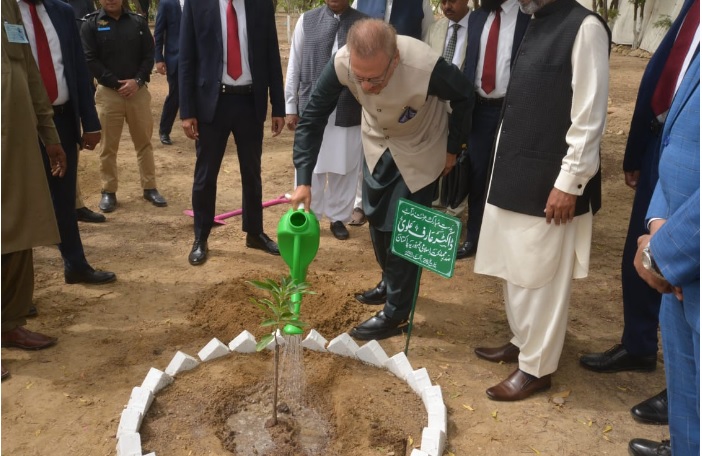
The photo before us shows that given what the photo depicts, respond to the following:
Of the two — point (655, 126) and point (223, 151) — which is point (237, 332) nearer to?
point (223, 151)

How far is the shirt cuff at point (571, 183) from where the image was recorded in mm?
2680

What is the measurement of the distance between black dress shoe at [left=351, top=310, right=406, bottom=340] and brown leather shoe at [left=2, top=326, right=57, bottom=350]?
1725 millimetres

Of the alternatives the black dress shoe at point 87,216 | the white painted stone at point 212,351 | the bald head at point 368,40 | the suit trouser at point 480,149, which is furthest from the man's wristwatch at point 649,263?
the black dress shoe at point 87,216

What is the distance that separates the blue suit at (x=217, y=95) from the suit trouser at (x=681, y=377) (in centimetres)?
314

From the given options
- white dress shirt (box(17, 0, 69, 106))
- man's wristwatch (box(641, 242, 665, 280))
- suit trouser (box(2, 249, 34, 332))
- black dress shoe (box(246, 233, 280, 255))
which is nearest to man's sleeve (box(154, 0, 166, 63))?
white dress shirt (box(17, 0, 69, 106))

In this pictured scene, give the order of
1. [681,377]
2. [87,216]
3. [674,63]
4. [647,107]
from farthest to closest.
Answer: [87,216] < [647,107] < [674,63] < [681,377]

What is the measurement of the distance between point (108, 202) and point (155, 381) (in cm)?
301

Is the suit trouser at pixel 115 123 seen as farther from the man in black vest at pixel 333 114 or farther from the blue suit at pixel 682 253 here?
the blue suit at pixel 682 253

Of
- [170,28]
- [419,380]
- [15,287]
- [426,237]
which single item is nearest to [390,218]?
[426,237]

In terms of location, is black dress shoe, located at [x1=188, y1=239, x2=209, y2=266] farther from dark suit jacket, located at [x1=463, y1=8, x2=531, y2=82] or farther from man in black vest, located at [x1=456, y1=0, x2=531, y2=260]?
dark suit jacket, located at [x1=463, y1=8, x2=531, y2=82]

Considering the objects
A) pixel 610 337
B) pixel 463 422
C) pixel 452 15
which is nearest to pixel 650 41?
pixel 452 15

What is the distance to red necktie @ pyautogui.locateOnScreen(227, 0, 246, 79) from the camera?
4309 millimetres

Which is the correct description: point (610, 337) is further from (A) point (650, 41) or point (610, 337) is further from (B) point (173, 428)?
(A) point (650, 41)

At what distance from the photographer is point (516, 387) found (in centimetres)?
312
